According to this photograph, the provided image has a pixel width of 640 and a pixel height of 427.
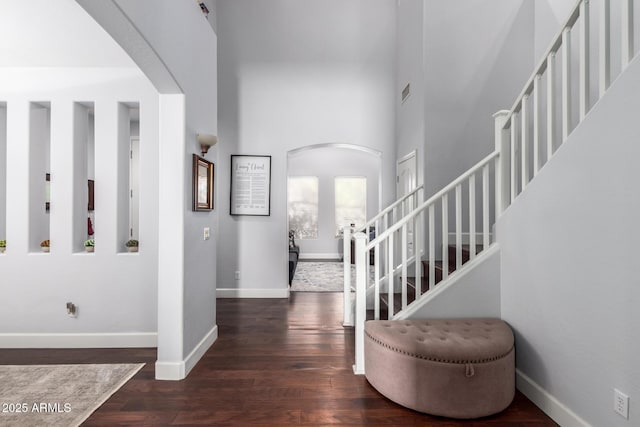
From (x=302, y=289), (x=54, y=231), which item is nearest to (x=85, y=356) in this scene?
(x=54, y=231)

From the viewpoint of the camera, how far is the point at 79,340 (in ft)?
10.3

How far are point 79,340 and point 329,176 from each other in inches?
284

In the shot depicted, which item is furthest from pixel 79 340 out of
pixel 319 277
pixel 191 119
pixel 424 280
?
pixel 319 277

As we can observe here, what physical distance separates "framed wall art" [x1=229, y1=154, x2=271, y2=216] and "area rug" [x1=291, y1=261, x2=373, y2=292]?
5.11 feet

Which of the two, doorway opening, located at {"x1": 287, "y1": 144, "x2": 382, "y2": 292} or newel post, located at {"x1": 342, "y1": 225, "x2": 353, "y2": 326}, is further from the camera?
doorway opening, located at {"x1": 287, "y1": 144, "x2": 382, "y2": 292}

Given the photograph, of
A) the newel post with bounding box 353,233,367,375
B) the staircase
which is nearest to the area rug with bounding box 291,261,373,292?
the staircase

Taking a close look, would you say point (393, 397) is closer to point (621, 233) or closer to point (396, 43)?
point (621, 233)

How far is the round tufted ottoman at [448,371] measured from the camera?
6.67 feet


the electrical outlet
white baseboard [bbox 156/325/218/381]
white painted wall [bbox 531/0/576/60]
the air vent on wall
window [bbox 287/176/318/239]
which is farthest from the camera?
window [bbox 287/176/318/239]

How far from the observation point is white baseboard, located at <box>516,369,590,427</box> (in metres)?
1.89

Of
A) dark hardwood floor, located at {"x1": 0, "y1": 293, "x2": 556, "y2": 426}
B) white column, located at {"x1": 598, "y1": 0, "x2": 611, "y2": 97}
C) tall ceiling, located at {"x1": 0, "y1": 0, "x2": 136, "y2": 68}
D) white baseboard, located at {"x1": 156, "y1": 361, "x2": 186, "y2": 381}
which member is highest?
tall ceiling, located at {"x1": 0, "y1": 0, "x2": 136, "y2": 68}

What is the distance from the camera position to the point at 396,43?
204 inches

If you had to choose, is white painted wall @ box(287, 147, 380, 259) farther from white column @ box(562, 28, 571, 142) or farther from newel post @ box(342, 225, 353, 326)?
white column @ box(562, 28, 571, 142)

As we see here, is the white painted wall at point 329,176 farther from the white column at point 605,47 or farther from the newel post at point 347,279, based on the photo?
the white column at point 605,47
